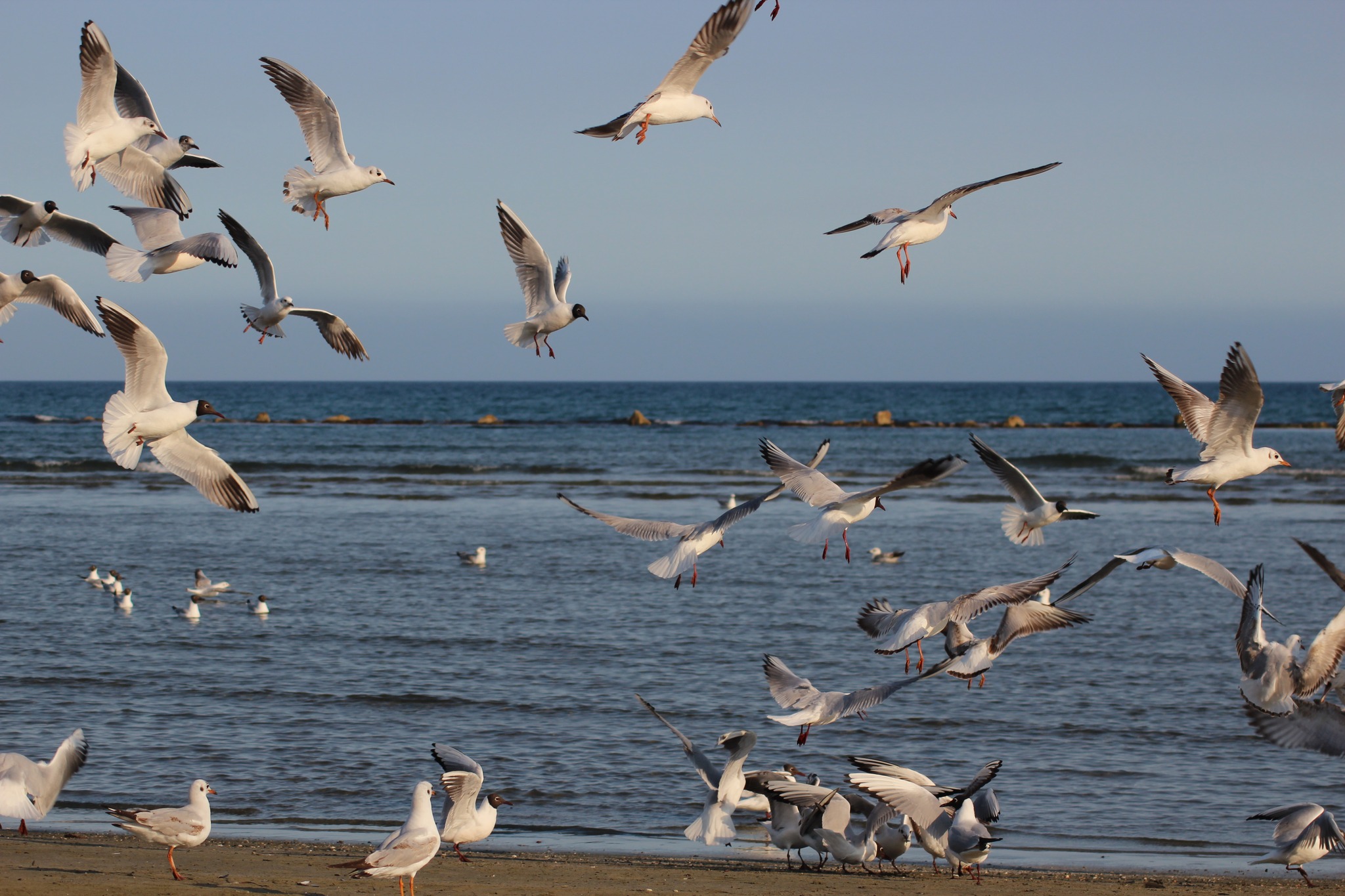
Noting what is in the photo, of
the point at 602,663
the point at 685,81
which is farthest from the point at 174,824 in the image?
the point at 602,663

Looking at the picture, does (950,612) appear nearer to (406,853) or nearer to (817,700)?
(817,700)

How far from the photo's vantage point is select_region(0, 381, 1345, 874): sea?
8320 mm

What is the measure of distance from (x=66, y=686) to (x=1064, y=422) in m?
61.3

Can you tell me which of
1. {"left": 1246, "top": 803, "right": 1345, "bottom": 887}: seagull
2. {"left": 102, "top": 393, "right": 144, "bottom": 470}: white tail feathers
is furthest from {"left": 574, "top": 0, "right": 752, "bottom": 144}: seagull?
{"left": 1246, "top": 803, "right": 1345, "bottom": 887}: seagull

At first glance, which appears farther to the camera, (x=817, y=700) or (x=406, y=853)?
(x=817, y=700)

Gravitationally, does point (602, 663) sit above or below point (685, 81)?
below

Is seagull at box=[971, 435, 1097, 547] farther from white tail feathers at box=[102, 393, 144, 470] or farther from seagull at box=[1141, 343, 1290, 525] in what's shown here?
white tail feathers at box=[102, 393, 144, 470]

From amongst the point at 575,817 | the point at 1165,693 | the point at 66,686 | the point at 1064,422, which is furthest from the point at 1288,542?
the point at 1064,422

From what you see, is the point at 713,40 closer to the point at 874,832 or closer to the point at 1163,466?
the point at 874,832

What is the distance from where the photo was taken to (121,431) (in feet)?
23.6

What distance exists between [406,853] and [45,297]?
470 centimetres

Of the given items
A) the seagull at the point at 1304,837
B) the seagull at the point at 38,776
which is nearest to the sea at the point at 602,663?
the seagull at the point at 1304,837

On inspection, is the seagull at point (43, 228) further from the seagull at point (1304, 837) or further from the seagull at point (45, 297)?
the seagull at point (1304, 837)

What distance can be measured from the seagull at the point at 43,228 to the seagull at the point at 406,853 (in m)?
4.21
